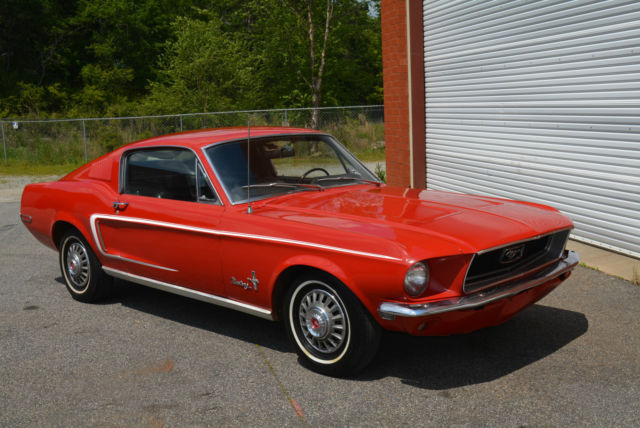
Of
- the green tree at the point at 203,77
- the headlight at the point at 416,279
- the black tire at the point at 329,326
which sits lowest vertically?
the black tire at the point at 329,326

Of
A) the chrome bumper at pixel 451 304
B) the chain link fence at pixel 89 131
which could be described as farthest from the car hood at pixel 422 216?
the chain link fence at pixel 89 131

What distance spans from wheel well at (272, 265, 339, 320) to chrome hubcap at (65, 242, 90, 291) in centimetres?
234

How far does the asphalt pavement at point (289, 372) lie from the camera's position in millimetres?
3555

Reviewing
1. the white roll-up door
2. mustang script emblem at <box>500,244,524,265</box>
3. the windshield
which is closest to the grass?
the white roll-up door

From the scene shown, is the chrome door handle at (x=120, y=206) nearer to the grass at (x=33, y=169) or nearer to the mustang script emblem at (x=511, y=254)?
the mustang script emblem at (x=511, y=254)

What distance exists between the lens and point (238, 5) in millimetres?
40125

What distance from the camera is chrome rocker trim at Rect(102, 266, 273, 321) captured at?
4406 mm

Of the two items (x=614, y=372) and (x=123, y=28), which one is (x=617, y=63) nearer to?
(x=614, y=372)

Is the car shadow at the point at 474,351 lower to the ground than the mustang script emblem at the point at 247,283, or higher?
lower

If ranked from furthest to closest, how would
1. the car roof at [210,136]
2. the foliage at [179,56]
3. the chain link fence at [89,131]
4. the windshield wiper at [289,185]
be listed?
the foliage at [179,56]
the chain link fence at [89,131]
the car roof at [210,136]
the windshield wiper at [289,185]

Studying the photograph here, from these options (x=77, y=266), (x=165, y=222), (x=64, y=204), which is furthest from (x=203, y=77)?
(x=165, y=222)

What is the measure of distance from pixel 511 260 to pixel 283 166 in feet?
6.50

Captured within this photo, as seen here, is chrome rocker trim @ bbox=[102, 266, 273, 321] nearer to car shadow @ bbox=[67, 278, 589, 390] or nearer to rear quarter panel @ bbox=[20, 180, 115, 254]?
car shadow @ bbox=[67, 278, 589, 390]

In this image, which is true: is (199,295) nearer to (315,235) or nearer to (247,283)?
(247,283)
